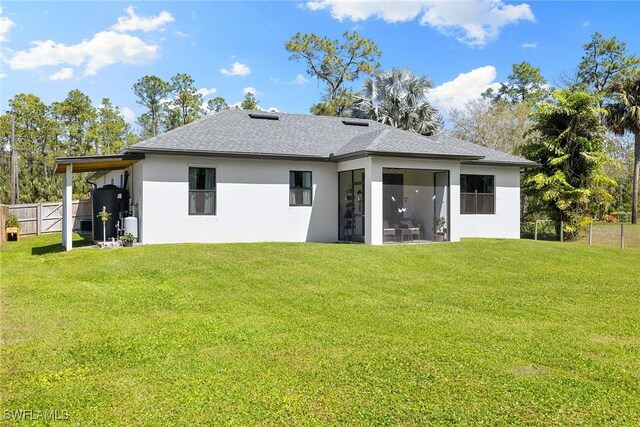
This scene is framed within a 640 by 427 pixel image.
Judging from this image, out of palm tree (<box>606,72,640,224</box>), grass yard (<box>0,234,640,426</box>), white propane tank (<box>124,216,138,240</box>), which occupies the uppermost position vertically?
palm tree (<box>606,72,640,224</box>)

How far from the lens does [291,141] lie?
54.6ft

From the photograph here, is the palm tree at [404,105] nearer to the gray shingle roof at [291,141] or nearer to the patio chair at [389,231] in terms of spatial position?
the gray shingle roof at [291,141]

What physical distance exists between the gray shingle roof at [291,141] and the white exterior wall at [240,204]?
430 millimetres

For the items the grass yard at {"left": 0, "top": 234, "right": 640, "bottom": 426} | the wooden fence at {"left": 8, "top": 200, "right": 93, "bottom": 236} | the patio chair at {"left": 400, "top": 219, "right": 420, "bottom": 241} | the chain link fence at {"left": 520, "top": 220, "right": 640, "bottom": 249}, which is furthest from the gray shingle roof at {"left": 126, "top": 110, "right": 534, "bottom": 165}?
the wooden fence at {"left": 8, "top": 200, "right": 93, "bottom": 236}

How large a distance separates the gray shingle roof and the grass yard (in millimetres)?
4864

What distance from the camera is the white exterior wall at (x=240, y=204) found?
46.4ft

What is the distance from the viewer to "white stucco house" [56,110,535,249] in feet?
46.5

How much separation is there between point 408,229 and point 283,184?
4386mm

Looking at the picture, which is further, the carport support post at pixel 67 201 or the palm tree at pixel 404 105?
the palm tree at pixel 404 105

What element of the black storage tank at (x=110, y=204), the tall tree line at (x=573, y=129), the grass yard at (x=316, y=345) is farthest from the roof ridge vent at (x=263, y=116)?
the tall tree line at (x=573, y=129)

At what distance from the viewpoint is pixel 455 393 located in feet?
13.1

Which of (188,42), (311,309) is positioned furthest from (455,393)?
(188,42)

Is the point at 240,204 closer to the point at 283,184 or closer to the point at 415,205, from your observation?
the point at 283,184

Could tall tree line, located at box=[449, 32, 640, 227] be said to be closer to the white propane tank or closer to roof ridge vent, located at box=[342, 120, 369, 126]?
roof ridge vent, located at box=[342, 120, 369, 126]
